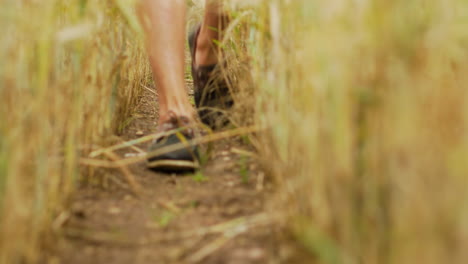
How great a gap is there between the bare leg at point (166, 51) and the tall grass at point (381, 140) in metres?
0.68

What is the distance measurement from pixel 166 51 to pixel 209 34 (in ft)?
1.24

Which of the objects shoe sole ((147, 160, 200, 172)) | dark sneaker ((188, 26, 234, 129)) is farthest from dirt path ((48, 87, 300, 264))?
dark sneaker ((188, 26, 234, 129))

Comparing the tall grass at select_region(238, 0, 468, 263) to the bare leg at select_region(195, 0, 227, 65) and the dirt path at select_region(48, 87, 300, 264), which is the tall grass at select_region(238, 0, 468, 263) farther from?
the bare leg at select_region(195, 0, 227, 65)

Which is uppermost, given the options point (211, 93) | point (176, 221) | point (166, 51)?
point (166, 51)

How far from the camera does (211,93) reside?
1683 mm

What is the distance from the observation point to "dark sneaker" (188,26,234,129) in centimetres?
157

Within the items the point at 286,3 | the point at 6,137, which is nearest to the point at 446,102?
the point at 286,3

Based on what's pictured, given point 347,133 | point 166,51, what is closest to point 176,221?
point 347,133

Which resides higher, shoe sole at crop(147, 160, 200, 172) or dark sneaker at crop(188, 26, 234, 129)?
dark sneaker at crop(188, 26, 234, 129)

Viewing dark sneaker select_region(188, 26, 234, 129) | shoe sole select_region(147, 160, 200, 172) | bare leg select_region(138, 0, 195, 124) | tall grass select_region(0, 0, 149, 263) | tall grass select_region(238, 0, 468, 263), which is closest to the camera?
tall grass select_region(238, 0, 468, 263)

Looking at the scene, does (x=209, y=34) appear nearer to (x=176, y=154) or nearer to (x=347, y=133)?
(x=176, y=154)

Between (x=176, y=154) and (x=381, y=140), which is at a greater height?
(x=381, y=140)

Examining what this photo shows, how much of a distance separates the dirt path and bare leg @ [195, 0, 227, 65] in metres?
0.54

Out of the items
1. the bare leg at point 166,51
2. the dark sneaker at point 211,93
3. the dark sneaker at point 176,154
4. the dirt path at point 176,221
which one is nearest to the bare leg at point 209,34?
the dark sneaker at point 211,93
